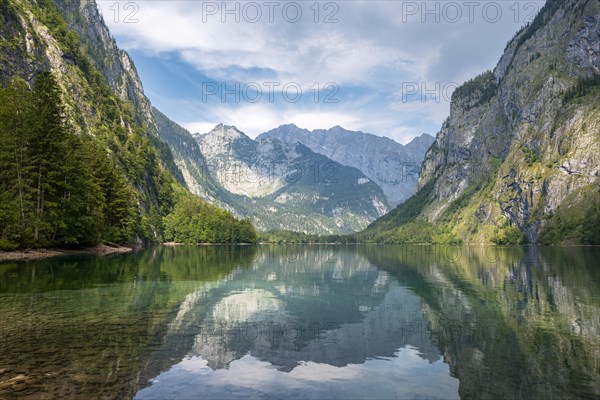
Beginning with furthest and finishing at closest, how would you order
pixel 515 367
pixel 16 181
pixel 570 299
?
pixel 16 181 → pixel 570 299 → pixel 515 367

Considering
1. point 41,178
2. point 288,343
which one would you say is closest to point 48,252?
point 41,178

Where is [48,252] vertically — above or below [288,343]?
above

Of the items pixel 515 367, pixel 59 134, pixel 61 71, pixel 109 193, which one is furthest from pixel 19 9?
pixel 515 367

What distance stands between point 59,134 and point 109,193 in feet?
134

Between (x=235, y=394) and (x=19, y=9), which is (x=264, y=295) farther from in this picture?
(x=19, y=9)

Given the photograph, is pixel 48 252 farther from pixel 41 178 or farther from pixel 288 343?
pixel 288 343

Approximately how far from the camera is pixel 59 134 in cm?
7550

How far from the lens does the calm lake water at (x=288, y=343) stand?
1673 centimetres

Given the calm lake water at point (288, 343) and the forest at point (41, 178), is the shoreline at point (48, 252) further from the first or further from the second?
the calm lake water at point (288, 343)

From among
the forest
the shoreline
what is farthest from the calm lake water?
the forest

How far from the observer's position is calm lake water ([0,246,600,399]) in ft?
54.9

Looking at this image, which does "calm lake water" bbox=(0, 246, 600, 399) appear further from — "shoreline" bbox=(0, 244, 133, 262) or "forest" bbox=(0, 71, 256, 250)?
"forest" bbox=(0, 71, 256, 250)

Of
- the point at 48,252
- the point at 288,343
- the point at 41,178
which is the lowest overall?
the point at 288,343

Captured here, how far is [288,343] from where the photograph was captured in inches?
968
